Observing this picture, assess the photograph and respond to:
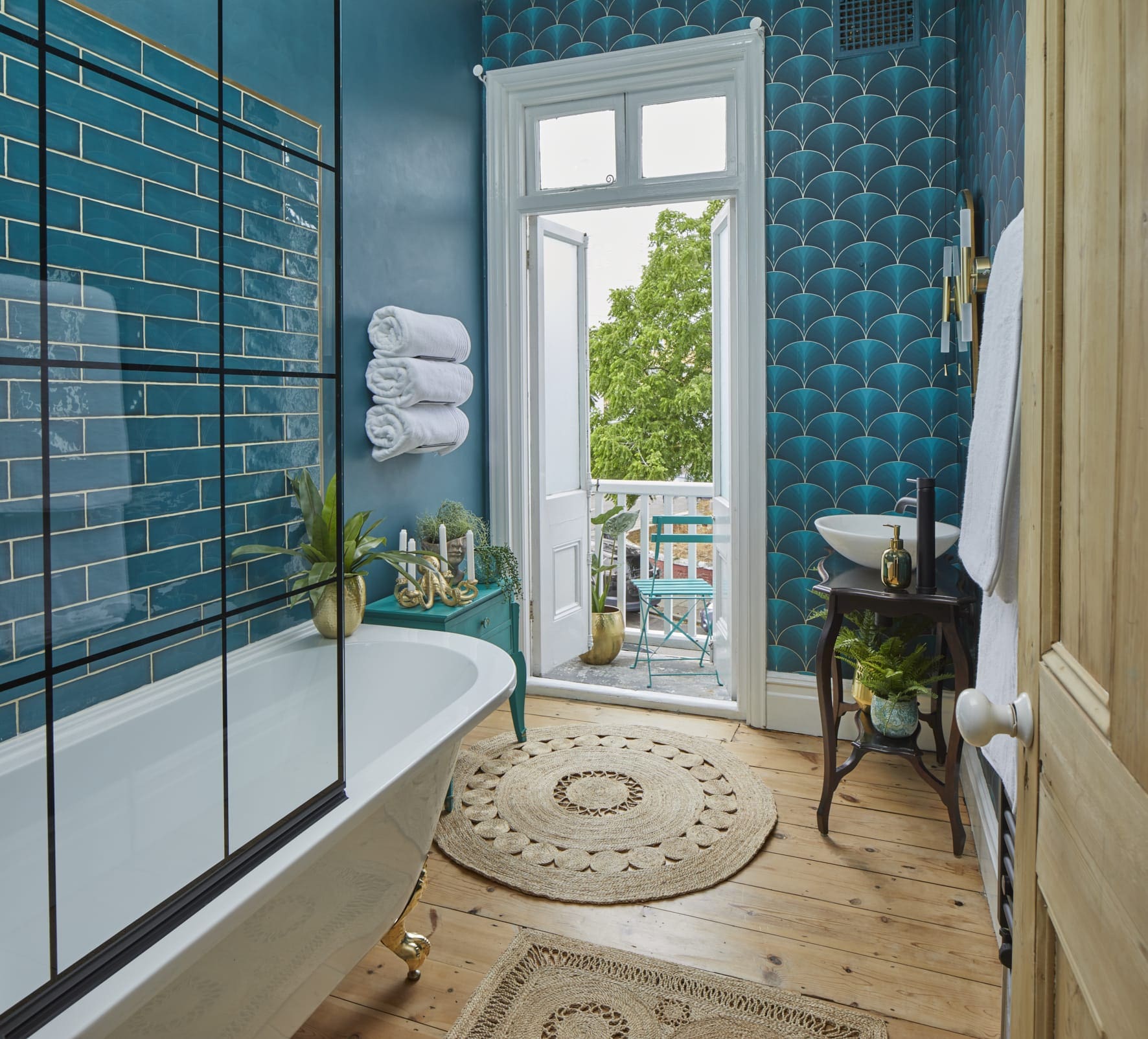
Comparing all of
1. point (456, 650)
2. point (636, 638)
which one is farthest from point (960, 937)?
point (636, 638)

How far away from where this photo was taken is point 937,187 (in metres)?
3.14

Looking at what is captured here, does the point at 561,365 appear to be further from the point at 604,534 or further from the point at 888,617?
the point at 888,617

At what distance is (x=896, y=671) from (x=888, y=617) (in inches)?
6.4

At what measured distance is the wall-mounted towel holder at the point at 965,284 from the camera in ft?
7.92

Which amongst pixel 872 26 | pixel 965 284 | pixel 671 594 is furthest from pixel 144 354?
pixel 671 594

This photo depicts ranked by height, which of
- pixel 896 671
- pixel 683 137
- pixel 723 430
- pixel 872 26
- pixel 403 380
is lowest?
pixel 896 671

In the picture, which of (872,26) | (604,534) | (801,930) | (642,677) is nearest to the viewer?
(801,930)

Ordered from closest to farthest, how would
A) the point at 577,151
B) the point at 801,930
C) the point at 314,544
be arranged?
1. the point at 314,544
2. the point at 801,930
3. the point at 577,151

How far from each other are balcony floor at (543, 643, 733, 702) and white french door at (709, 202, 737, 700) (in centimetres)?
23

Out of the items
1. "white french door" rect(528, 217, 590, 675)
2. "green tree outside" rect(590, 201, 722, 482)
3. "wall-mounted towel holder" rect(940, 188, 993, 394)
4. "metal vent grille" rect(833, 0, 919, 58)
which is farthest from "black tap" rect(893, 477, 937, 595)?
"green tree outside" rect(590, 201, 722, 482)

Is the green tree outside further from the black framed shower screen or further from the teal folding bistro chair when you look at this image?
the black framed shower screen

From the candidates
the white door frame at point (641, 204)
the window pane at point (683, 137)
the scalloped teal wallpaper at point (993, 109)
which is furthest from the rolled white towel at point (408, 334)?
the scalloped teal wallpaper at point (993, 109)

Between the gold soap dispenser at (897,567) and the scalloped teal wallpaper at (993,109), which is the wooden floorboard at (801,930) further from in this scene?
the scalloped teal wallpaper at (993,109)

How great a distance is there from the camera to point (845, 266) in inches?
129
